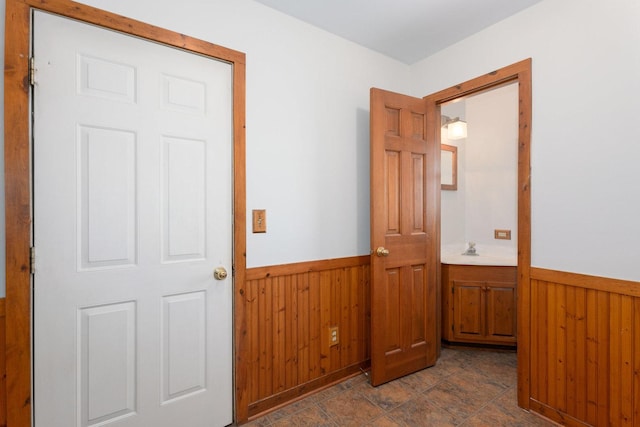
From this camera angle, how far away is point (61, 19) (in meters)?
1.36

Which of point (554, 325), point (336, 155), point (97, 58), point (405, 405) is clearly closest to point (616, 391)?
point (554, 325)

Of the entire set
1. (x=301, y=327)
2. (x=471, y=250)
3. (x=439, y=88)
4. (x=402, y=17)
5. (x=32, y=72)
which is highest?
(x=402, y=17)

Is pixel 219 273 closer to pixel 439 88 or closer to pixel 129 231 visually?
pixel 129 231

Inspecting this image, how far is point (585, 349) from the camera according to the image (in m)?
1.71

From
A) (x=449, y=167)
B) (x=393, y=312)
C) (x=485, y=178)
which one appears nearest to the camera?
(x=393, y=312)

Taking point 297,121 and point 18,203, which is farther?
point 297,121

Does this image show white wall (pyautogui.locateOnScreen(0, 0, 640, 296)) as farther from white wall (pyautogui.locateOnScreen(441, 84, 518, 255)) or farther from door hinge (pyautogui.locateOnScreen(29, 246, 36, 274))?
white wall (pyautogui.locateOnScreen(441, 84, 518, 255))

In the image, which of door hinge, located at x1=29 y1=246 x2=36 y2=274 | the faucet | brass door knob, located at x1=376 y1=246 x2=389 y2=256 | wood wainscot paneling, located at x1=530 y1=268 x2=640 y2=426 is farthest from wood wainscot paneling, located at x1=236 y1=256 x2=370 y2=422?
the faucet

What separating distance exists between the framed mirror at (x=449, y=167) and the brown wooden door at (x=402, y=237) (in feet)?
3.18

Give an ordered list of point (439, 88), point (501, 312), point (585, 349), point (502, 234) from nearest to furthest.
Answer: point (585, 349) < point (439, 88) < point (501, 312) < point (502, 234)

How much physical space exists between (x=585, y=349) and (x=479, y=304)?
1.07 meters

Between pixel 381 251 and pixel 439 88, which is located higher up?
pixel 439 88

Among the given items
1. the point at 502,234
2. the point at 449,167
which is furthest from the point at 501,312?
the point at 449,167

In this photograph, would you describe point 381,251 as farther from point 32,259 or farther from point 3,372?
point 3,372
